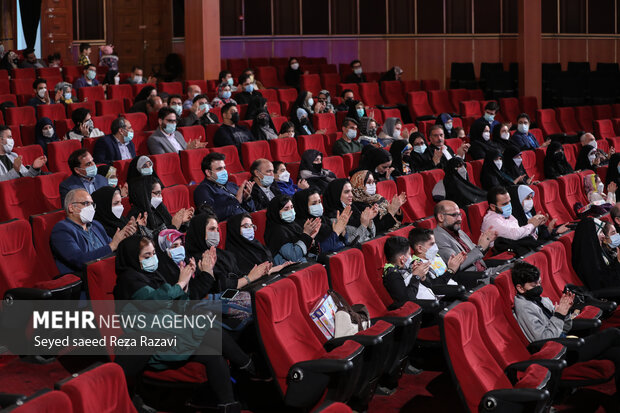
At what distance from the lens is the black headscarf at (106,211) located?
4.61m

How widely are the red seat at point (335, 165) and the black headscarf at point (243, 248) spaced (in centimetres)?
227

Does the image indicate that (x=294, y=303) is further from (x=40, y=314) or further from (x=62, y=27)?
(x=62, y=27)

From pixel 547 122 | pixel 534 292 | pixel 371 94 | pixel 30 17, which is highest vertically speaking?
pixel 30 17

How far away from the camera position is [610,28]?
44.6 ft

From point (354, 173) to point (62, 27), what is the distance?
811 centimetres

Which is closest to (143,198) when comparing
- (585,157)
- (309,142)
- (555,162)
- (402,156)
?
(309,142)

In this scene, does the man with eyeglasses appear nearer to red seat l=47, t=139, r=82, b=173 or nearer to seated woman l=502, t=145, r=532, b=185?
seated woman l=502, t=145, r=532, b=185

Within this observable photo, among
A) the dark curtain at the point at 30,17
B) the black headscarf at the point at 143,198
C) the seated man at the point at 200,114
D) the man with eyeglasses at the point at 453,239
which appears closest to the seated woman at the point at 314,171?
the man with eyeglasses at the point at 453,239

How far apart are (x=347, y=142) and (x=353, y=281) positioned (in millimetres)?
3526

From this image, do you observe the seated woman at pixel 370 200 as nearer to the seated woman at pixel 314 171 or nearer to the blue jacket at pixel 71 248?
the seated woman at pixel 314 171

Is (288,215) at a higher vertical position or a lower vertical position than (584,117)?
lower

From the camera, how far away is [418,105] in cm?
1031

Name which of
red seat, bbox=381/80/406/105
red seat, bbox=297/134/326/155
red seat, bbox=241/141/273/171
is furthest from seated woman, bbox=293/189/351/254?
red seat, bbox=381/80/406/105

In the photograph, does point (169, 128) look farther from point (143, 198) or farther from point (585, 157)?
point (585, 157)
